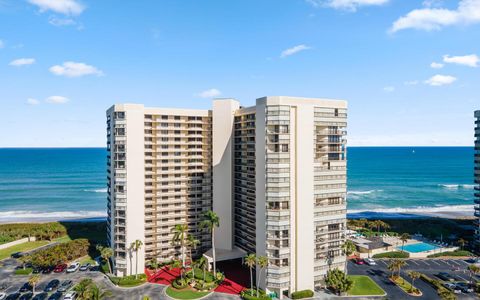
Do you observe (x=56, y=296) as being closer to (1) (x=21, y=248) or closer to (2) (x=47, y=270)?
(2) (x=47, y=270)

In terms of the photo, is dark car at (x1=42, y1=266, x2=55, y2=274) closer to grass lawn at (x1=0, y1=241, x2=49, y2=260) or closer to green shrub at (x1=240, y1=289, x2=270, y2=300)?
grass lawn at (x1=0, y1=241, x2=49, y2=260)

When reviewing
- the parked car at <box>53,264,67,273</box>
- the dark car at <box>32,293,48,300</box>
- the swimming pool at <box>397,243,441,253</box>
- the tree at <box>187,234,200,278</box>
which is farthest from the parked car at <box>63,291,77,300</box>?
the swimming pool at <box>397,243,441,253</box>

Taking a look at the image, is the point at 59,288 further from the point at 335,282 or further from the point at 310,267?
the point at 335,282

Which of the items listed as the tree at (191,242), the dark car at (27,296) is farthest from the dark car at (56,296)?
the tree at (191,242)

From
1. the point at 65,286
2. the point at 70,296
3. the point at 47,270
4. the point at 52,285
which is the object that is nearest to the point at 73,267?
the point at 47,270

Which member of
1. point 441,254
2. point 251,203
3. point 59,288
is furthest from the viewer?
point 441,254

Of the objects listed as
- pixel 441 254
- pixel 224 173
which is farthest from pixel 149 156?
pixel 441 254

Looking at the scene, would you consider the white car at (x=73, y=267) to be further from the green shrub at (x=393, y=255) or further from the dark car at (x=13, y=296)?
the green shrub at (x=393, y=255)
